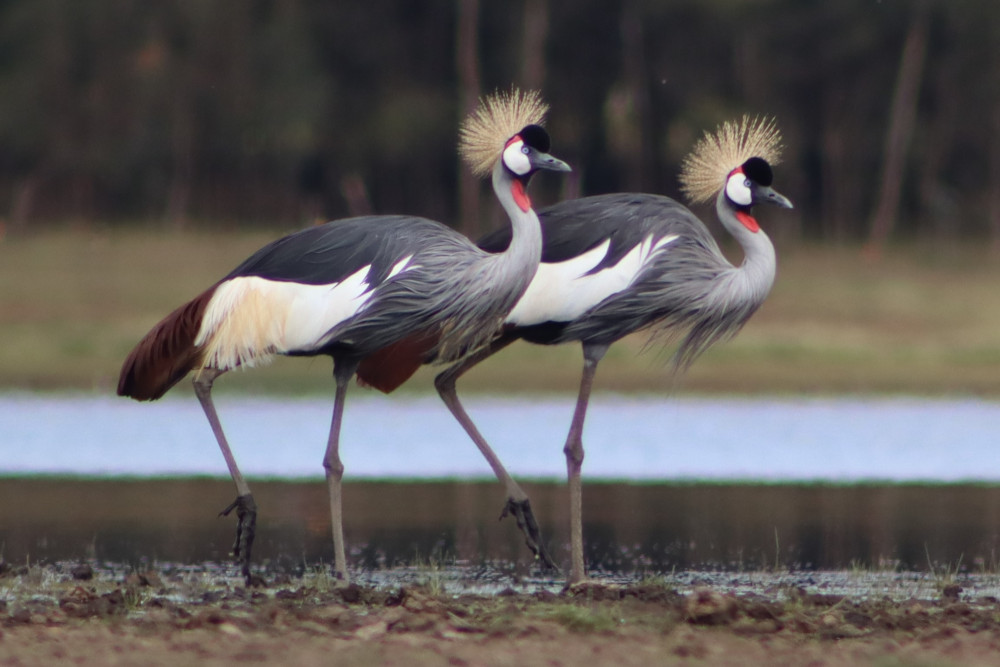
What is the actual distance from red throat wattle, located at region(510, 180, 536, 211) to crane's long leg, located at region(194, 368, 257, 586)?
1.43 meters

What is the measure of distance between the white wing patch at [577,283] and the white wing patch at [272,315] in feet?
2.30

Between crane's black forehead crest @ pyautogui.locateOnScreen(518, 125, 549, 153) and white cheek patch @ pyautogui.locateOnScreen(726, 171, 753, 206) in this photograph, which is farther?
white cheek patch @ pyautogui.locateOnScreen(726, 171, 753, 206)

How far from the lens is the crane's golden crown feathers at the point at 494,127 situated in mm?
7387

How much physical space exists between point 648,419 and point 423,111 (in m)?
16.8

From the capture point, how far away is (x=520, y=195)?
7.12 m

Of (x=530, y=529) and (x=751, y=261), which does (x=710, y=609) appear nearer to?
(x=530, y=529)

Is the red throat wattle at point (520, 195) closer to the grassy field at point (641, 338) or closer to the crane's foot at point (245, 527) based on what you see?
the crane's foot at point (245, 527)

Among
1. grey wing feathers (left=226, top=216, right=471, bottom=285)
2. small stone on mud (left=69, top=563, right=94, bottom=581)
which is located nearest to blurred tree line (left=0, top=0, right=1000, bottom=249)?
grey wing feathers (left=226, top=216, right=471, bottom=285)

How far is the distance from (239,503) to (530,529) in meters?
1.27

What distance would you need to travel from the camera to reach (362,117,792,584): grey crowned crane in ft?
24.3

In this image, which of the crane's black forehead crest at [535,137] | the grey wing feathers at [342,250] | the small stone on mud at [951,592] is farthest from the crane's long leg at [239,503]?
the small stone on mud at [951,592]

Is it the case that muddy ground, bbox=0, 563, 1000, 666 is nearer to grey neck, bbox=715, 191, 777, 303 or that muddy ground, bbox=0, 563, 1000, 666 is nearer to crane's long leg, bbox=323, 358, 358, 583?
crane's long leg, bbox=323, 358, 358, 583

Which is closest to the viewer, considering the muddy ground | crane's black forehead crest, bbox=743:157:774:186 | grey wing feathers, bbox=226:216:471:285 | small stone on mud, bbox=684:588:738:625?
the muddy ground

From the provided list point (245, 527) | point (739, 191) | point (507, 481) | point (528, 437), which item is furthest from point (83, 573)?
point (528, 437)
